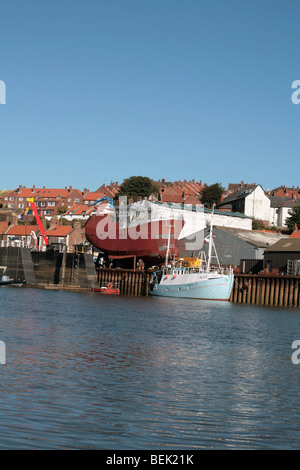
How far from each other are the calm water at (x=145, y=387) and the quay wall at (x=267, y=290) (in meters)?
22.9

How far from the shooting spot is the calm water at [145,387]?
43.5ft

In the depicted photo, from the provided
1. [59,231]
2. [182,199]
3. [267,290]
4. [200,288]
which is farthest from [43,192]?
[267,290]

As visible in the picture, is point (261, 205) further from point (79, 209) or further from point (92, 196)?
point (92, 196)

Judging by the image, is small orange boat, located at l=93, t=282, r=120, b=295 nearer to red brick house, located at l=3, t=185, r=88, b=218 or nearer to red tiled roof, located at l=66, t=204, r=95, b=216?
red tiled roof, located at l=66, t=204, r=95, b=216

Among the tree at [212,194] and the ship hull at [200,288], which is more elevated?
the tree at [212,194]

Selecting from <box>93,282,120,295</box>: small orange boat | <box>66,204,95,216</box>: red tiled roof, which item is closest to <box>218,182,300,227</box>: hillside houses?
<box>66,204,95,216</box>: red tiled roof

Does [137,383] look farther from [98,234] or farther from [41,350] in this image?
[98,234]

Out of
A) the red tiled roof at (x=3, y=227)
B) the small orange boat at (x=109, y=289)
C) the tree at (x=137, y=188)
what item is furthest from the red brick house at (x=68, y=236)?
the small orange boat at (x=109, y=289)

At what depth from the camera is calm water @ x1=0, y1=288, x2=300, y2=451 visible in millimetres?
13266

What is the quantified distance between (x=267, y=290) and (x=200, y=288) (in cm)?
742

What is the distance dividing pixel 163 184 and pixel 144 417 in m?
183

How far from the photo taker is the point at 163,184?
643 feet

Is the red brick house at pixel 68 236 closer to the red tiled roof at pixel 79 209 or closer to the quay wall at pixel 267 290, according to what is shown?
the red tiled roof at pixel 79 209

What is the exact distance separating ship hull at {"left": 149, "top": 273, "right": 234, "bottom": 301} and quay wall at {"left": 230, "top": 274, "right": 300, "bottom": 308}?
5.87ft
